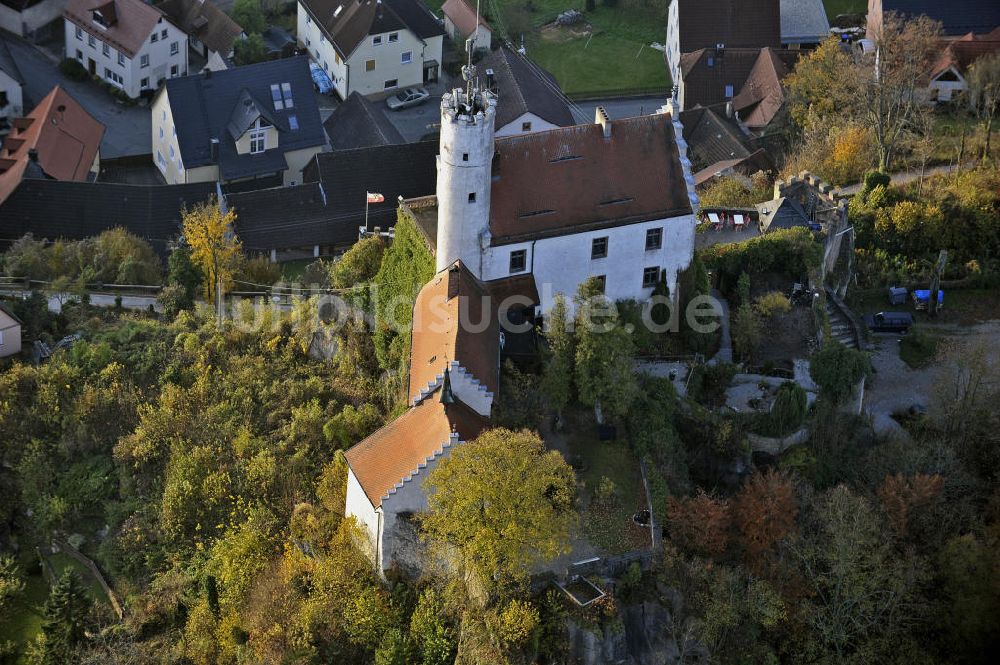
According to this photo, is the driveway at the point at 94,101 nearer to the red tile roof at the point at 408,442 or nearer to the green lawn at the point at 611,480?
the red tile roof at the point at 408,442

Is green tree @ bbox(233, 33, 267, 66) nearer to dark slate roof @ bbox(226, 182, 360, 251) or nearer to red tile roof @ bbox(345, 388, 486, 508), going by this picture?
dark slate roof @ bbox(226, 182, 360, 251)

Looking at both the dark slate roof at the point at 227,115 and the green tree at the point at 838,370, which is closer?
the green tree at the point at 838,370

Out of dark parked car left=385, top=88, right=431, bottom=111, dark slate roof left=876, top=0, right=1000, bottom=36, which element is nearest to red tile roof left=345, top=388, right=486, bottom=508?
dark parked car left=385, top=88, right=431, bottom=111

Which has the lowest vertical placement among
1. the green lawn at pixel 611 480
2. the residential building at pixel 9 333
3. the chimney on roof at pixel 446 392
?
the green lawn at pixel 611 480

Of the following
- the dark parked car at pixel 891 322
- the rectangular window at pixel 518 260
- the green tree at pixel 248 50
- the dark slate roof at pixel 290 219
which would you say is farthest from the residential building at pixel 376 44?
the dark parked car at pixel 891 322

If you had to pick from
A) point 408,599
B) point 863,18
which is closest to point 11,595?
point 408,599

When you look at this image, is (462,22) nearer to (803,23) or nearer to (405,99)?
(405,99)

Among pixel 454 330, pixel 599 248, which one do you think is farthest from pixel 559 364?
pixel 599 248
